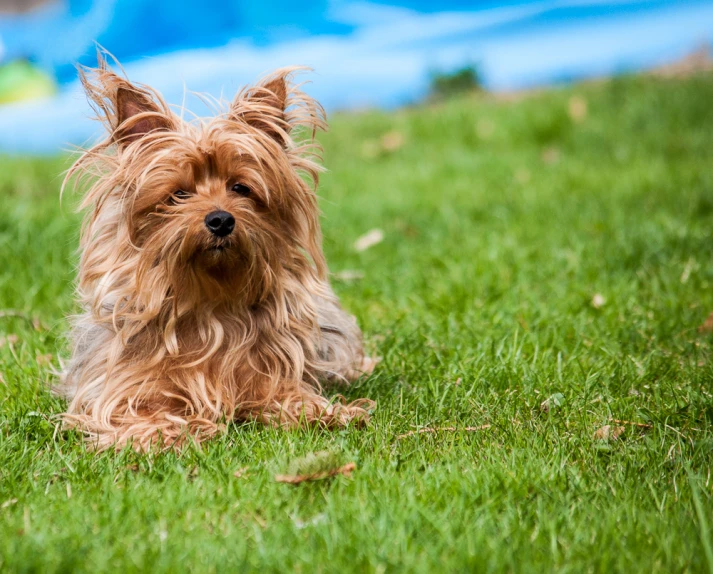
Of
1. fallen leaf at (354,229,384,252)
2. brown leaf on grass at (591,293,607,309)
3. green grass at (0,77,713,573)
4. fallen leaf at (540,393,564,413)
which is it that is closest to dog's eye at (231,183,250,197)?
green grass at (0,77,713,573)

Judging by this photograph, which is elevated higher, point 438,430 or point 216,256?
point 216,256

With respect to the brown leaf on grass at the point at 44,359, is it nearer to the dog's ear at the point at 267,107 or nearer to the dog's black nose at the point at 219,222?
the dog's black nose at the point at 219,222

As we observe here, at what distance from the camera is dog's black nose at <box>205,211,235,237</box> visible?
122 inches

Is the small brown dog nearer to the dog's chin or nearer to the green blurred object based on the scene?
the dog's chin

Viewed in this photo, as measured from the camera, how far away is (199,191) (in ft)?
10.6

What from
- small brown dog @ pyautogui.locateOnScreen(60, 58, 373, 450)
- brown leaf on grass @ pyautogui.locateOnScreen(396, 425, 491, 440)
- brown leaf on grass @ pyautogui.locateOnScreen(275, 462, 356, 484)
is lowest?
brown leaf on grass @ pyautogui.locateOnScreen(396, 425, 491, 440)

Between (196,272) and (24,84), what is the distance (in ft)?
29.3

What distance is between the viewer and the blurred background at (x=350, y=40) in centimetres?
1063

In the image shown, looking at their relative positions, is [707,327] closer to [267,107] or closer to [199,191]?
[267,107]

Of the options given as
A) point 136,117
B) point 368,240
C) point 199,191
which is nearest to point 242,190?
point 199,191

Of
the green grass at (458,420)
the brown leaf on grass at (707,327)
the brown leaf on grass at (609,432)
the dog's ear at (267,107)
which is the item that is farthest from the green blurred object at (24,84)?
the brown leaf on grass at (609,432)

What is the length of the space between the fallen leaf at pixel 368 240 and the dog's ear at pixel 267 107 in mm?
2955

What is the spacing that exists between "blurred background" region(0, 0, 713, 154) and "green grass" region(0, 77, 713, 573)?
3.77 meters

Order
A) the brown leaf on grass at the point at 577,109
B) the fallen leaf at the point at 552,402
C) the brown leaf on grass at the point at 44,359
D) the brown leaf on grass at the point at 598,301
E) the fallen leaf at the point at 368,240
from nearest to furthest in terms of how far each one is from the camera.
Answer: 1. the fallen leaf at the point at 552,402
2. the brown leaf on grass at the point at 44,359
3. the brown leaf on grass at the point at 598,301
4. the fallen leaf at the point at 368,240
5. the brown leaf on grass at the point at 577,109
